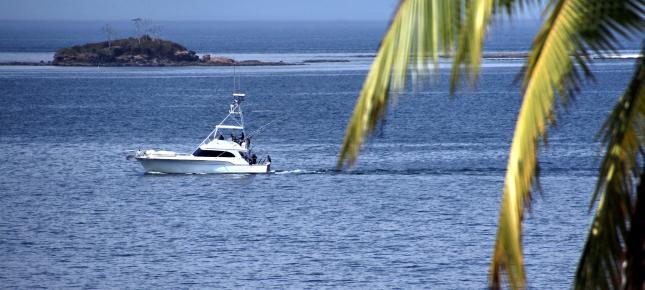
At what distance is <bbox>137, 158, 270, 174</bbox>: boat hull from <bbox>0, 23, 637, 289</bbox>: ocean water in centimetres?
42

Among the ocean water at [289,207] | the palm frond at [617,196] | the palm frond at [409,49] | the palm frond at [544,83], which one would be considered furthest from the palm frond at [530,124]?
the palm frond at [617,196]

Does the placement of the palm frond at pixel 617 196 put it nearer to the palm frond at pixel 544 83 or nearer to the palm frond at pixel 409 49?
the palm frond at pixel 544 83

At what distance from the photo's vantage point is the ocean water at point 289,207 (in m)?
37.2

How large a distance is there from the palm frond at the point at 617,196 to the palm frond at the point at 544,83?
47 cm

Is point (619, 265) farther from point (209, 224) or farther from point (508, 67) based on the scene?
point (508, 67)

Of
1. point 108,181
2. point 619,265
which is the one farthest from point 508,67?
point 619,265

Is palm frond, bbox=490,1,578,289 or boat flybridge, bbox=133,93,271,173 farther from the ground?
palm frond, bbox=490,1,578,289

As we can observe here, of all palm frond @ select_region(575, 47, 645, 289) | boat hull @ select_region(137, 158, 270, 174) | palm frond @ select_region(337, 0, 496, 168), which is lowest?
boat hull @ select_region(137, 158, 270, 174)

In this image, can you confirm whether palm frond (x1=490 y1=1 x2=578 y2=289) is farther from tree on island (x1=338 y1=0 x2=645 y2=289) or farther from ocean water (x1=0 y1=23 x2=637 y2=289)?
ocean water (x1=0 y1=23 x2=637 y2=289)

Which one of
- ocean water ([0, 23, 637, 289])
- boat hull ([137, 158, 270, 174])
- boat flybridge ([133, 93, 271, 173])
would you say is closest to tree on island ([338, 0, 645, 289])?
ocean water ([0, 23, 637, 289])

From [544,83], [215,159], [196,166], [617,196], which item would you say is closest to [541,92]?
[544,83]

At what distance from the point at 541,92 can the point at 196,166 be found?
55.4 meters

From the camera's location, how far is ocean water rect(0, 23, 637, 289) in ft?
122

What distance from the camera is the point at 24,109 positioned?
384 feet
